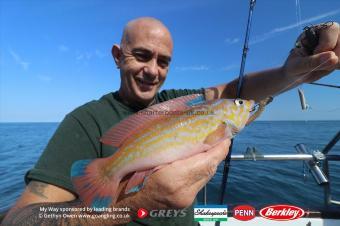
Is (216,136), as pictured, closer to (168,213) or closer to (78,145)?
(168,213)

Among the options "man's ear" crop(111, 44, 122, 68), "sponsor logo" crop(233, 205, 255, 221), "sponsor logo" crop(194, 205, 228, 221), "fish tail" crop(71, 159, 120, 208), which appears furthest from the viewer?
"sponsor logo" crop(233, 205, 255, 221)

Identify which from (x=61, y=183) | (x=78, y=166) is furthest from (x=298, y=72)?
(x=61, y=183)

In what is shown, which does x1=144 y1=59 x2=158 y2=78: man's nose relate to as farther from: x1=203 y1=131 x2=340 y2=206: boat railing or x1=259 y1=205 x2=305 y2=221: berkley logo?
x1=259 y1=205 x2=305 y2=221: berkley logo

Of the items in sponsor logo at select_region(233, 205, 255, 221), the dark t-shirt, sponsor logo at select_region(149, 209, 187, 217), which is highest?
the dark t-shirt

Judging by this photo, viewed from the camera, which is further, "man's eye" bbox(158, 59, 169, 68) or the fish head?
"man's eye" bbox(158, 59, 169, 68)

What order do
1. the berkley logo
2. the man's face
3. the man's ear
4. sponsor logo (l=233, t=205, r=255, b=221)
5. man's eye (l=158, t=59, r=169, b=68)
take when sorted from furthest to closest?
sponsor logo (l=233, t=205, r=255, b=221), the berkley logo, the man's ear, man's eye (l=158, t=59, r=169, b=68), the man's face

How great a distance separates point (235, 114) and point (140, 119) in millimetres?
1000

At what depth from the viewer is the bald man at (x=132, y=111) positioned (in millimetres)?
2109

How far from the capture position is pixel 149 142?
2.11 meters

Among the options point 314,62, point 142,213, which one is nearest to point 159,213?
point 142,213

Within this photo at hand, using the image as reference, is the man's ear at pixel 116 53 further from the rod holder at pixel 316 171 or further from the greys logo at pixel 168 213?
the rod holder at pixel 316 171

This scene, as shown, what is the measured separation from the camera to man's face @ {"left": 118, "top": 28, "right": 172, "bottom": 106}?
3.11 meters

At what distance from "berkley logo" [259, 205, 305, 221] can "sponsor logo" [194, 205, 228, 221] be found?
0.78m

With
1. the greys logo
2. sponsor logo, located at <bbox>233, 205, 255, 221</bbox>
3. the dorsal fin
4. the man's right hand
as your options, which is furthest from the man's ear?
sponsor logo, located at <bbox>233, 205, 255, 221</bbox>
